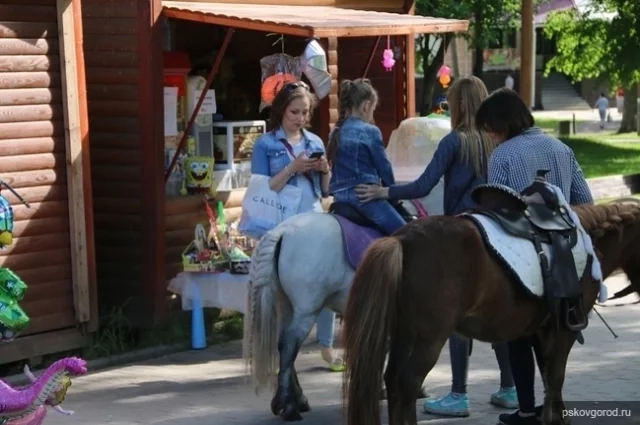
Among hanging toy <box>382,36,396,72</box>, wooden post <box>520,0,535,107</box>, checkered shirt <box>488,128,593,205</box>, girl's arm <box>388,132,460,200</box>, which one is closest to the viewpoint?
checkered shirt <box>488,128,593,205</box>

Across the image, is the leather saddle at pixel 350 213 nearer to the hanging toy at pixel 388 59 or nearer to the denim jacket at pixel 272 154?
the denim jacket at pixel 272 154

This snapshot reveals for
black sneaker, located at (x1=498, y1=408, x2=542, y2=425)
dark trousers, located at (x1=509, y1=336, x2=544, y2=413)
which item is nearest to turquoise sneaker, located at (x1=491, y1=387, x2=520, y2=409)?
black sneaker, located at (x1=498, y1=408, x2=542, y2=425)

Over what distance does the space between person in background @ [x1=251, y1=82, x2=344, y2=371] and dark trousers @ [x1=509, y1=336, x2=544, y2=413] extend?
4.74 feet

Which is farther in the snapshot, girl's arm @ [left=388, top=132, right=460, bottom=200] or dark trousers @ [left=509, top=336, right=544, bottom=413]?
girl's arm @ [left=388, top=132, right=460, bottom=200]

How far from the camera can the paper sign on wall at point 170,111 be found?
9.22m

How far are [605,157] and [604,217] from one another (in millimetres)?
17468

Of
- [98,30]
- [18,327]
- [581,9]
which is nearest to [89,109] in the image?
[98,30]

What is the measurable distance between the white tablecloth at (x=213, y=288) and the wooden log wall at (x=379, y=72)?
341cm

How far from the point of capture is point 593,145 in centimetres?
2694

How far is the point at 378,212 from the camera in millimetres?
7133

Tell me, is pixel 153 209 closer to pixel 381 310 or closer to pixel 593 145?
pixel 381 310

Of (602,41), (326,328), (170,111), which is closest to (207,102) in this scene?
(170,111)

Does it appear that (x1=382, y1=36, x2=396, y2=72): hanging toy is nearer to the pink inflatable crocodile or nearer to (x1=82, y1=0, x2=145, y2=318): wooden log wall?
(x1=82, y1=0, x2=145, y2=318): wooden log wall

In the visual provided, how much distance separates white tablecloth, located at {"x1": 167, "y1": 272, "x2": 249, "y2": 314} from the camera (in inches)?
347
